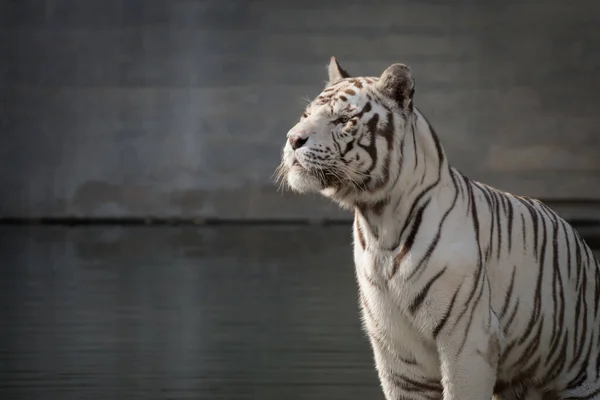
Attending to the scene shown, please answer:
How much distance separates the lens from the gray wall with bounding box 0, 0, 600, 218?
1331 centimetres

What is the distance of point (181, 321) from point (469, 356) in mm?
3735

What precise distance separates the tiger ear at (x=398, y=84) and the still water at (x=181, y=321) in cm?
183

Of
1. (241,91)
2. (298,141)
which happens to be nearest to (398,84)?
(298,141)

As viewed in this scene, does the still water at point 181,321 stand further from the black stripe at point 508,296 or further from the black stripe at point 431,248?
the black stripe at point 431,248

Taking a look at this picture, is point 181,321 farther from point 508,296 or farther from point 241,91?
point 241,91

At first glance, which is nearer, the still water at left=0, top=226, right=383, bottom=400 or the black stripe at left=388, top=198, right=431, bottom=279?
the black stripe at left=388, top=198, right=431, bottom=279

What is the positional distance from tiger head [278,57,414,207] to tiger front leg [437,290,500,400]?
0.42m

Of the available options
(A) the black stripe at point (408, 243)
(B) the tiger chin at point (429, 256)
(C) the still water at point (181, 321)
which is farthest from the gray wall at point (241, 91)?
(A) the black stripe at point (408, 243)

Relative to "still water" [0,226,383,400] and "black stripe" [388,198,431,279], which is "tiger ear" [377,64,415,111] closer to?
"black stripe" [388,198,431,279]

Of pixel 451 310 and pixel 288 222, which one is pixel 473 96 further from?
pixel 451 310

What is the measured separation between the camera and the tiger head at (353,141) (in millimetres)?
3344

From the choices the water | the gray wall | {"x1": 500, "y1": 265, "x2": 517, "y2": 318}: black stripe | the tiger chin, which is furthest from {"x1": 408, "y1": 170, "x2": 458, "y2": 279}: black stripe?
the gray wall

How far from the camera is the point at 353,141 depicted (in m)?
3.38

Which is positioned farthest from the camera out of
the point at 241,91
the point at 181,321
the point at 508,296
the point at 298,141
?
the point at 241,91
